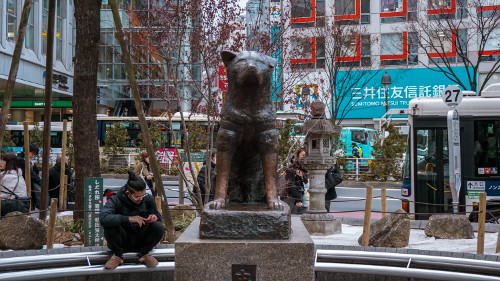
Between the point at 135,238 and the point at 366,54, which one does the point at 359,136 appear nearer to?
the point at 366,54

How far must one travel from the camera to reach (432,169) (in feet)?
39.5

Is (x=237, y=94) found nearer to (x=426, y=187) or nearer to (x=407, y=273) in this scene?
(x=407, y=273)

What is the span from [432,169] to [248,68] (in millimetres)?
8828

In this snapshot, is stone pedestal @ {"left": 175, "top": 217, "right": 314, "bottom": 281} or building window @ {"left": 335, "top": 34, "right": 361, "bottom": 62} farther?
building window @ {"left": 335, "top": 34, "right": 361, "bottom": 62}

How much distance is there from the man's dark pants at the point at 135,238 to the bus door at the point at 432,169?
8194 mm

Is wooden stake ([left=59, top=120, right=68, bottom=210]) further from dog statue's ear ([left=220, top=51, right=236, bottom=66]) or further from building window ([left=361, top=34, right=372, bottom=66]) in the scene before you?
building window ([left=361, top=34, right=372, bottom=66])

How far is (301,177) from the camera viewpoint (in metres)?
11.3

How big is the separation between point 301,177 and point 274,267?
7171mm

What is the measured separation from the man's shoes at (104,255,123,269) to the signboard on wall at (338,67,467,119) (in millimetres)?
25646

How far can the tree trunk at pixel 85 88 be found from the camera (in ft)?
33.0

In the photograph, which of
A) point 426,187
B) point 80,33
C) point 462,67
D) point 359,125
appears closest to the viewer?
point 80,33

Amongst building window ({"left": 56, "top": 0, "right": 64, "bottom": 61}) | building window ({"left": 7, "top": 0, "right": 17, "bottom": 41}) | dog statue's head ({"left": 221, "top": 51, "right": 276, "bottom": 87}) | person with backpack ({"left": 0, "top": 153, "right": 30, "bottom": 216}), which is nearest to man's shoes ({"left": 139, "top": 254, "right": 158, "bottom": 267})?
dog statue's head ({"left": 221, "top": 51, "right": 276, "bottom": 87})

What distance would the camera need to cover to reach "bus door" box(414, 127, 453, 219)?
1187 centimetres

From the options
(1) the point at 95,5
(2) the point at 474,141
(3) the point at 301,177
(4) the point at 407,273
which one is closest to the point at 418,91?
(2) the point at 474,141
